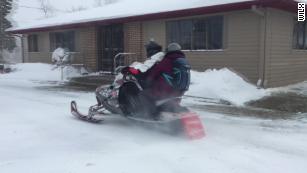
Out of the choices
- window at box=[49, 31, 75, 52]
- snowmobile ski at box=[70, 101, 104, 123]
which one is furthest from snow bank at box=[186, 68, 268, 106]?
window at box=[49, 31, 75, 52]

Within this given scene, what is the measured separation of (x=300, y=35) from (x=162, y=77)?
9.22 meters

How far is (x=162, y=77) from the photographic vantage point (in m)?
5.97

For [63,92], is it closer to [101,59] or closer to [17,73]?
[101,59]

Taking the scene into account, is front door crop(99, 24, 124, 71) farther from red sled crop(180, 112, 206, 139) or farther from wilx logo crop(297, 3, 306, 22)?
red sled crop(180, 112, 206, 139)

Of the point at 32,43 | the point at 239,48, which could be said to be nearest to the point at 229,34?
the point at 239,48

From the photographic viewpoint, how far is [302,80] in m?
13.7

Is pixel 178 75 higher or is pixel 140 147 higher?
pixel 178 75

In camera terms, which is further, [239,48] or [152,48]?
[239,48]

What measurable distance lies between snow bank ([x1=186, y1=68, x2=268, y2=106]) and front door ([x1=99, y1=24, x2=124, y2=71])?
5.80 m

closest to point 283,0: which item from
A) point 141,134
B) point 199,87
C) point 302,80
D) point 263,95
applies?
point 263,95

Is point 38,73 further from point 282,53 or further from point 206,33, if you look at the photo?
point 282,53

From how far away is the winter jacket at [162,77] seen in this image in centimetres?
596

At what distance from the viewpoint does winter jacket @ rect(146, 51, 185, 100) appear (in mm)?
5957

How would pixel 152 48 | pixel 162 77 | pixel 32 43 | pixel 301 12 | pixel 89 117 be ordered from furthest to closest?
1. pixel 32 43
2. pixel 301 12
3. pixel 89 117
4. pixel 152 48
5. pixel 162 77
